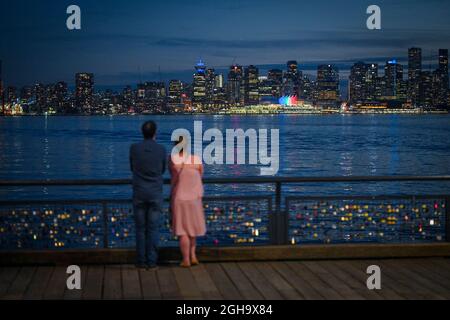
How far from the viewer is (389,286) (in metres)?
9.08

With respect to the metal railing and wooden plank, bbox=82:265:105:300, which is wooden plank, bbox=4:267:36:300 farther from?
the metal railing

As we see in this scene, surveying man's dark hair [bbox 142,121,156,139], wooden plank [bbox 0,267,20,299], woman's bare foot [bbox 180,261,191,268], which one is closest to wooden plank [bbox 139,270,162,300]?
woman's bare foot [bbox 180,261,191,268]

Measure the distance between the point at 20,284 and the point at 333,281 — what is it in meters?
3.75

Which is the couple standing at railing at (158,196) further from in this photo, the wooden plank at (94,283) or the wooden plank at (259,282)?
the wooden plank at (259,282)

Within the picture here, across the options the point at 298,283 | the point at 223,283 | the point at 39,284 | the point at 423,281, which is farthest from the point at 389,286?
the point at 39,284

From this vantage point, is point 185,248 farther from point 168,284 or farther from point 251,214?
point 251,214

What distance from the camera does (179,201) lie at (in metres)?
10.2

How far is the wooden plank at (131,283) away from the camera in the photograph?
8.62 m

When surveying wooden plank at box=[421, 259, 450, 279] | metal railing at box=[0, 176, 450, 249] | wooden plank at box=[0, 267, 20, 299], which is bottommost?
wooden plank at box=[421, 259, 450, 279]

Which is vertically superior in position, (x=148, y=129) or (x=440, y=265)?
(x=148, y=129)

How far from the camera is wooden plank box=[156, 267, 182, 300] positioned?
28.2 feet

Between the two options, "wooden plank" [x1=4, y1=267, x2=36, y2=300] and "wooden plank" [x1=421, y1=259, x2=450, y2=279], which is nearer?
"wooden plank" [x1=4, y1=267, x2=36, y2=300]

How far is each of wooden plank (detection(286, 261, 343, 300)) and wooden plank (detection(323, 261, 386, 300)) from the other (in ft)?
0.95
